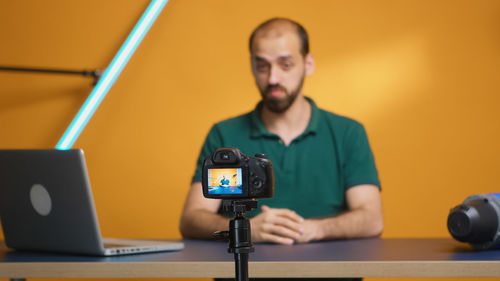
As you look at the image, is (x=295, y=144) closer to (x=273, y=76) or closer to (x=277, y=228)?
(x=273, y=76)

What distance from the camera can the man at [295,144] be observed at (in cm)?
193

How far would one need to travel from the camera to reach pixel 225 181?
90 centimetres

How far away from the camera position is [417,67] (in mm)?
2895

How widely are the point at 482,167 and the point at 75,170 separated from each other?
7.08ft

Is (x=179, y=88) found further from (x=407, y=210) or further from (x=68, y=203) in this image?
(x=68, y=203)

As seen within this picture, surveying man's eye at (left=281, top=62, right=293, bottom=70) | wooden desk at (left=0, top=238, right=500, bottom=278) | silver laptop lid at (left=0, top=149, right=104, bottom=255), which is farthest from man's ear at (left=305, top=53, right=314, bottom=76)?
silver laptop lid at (left=0, top=149, right=104, bottom=255)

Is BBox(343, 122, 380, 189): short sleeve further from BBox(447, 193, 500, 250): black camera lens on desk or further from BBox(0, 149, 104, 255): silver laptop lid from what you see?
BBox(0, 149, 104, 255): silver laptop lid

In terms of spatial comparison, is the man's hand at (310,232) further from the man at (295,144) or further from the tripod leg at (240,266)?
the tripod leg at (240,266)

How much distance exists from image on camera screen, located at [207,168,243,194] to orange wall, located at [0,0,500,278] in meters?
2.06

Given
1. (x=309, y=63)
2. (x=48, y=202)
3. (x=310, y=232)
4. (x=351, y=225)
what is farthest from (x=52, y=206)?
(x=309, y=63)

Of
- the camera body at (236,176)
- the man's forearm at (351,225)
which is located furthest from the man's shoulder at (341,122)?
the camera body at (236,176)

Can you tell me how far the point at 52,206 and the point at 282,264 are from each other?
507 mm

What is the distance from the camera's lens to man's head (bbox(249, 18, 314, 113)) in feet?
6.79

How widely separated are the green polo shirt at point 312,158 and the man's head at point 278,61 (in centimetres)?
10
